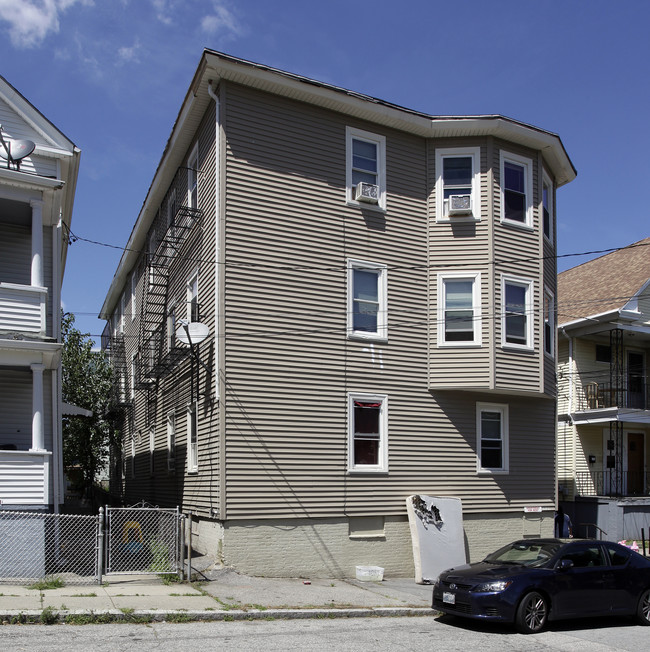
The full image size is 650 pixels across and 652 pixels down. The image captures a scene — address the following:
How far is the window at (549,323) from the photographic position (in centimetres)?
1991

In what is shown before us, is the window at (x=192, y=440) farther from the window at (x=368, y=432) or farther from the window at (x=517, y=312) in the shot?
the window at (x=517, y=312)

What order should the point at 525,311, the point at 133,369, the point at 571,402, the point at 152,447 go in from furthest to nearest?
the point at 133,369 → the point at 571,402 → the point at 152,447 → the point at 525,311

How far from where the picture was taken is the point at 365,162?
18.3 metres

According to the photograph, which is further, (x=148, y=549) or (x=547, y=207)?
(x=547, y=207)

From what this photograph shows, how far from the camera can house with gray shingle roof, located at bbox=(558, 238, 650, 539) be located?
1013 inches

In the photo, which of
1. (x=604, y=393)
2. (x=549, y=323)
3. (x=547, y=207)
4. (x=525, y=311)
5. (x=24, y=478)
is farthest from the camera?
(x=604, y=393)

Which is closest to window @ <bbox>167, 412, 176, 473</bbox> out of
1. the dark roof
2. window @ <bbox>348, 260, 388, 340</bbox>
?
window @ <bbox>348, 260, 388, 340</bbox>

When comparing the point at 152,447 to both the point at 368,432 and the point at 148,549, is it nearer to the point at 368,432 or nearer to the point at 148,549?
the point at 148,549

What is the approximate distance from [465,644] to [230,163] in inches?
419

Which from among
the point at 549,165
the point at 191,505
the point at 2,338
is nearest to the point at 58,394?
the point at 2,338

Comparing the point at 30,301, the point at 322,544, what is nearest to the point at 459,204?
the point at 322,544

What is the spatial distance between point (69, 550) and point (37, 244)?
614 cm

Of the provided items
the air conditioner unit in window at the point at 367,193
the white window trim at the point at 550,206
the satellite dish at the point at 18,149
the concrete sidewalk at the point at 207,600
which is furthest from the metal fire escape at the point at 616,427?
the satellite dish at the point at 18,149

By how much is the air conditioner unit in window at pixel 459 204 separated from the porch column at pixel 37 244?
9.46 meters
